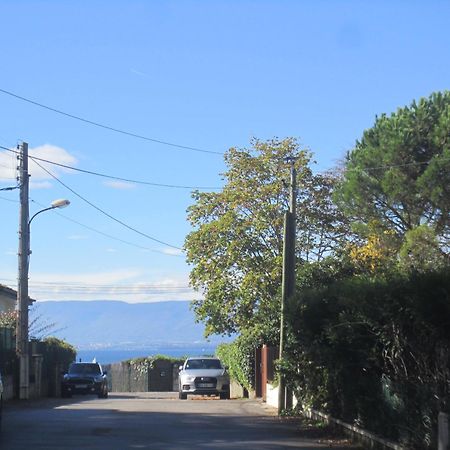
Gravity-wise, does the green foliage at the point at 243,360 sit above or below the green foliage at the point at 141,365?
above

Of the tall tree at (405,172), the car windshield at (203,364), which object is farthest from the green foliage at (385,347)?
the car windshield at (203,364)

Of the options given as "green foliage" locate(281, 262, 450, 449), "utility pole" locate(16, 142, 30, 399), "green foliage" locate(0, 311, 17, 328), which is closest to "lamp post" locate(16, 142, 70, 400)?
"utility pole" locate(16, 142, 30, 399)

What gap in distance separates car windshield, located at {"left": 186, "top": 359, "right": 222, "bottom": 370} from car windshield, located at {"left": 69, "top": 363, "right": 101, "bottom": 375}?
12.1ft

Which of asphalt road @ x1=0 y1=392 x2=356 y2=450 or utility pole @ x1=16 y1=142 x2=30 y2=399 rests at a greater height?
utility pole @ x1=16 y1=142 x2=30 y2=399

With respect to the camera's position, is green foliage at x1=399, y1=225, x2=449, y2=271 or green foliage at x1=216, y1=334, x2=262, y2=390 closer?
green foliage at x1=399, y1=225, x2=449, y2=271

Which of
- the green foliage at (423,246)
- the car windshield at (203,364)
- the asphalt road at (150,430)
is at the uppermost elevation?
the green foliage at (423,246)

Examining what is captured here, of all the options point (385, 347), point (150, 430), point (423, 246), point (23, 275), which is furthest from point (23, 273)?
point (385, 347)

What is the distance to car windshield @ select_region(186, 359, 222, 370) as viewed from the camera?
111 feet

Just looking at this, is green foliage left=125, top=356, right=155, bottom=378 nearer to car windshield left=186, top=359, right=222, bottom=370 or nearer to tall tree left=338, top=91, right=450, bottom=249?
car windshield left=186, top=359, right=222, bottom=370

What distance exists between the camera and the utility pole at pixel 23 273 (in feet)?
93.1

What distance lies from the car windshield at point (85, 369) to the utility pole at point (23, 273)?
5754mm

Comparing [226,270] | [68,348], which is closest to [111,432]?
[226,270]

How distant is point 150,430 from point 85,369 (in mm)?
18821

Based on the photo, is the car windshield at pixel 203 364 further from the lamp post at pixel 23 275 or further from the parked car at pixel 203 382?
the lamp post at pixel 23 275
